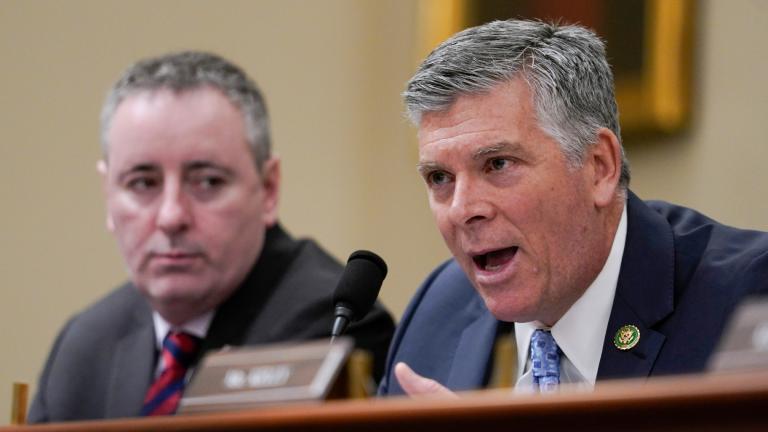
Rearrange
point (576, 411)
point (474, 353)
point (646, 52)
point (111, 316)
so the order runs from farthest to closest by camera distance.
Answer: point (646, 52), point (111, 316), point (474, 353), point (576, 411)

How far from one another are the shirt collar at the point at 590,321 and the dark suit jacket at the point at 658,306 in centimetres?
3

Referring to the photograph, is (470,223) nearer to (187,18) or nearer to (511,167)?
(511,167)

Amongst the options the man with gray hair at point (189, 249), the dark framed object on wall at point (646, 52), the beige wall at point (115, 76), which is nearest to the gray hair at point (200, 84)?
the man with gray hair at point (189, 249)

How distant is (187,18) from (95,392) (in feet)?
7.58

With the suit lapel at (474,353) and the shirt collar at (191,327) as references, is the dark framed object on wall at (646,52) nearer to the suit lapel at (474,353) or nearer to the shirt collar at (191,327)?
the suit lapel at (474,353)

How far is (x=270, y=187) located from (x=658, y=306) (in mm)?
1573

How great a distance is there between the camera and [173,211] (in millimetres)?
3633

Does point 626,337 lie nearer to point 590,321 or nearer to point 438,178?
point 590,321

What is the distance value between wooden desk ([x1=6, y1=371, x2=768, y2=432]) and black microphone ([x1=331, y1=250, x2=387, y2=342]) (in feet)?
2.60

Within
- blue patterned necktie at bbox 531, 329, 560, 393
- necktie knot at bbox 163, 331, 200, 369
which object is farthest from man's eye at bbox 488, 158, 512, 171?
necktie knot at bbox 163, 331, 200, 369

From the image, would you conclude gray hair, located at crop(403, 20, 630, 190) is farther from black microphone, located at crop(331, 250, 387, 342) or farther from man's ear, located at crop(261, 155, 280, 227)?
man's ear, located at crop(261, 155, 280, 227)

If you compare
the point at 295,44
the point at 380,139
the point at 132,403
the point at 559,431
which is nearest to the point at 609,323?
the point at 559,431

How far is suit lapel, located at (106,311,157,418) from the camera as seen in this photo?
3736mm

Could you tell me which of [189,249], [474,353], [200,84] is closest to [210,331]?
[189,249]
